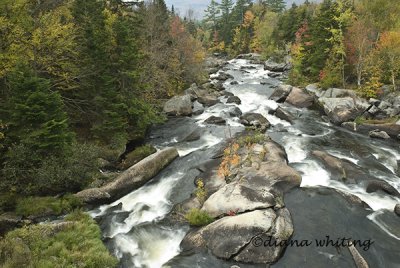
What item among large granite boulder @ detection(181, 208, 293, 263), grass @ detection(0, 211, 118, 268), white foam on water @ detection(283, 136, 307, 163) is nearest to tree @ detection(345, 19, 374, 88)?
white foam on water @ detection(283, 136, 307, 163)

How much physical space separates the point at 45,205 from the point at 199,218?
26.9 feet

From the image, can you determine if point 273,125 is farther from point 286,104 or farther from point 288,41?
point 288,41

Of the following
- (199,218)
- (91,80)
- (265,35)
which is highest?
(265,35)

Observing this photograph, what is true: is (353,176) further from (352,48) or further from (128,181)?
(352,48)

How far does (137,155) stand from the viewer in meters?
23.7

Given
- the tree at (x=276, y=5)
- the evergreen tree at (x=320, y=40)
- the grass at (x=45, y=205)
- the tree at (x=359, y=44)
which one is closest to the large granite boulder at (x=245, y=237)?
the grass at (x=45, y=205)

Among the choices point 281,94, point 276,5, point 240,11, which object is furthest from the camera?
point 276,5

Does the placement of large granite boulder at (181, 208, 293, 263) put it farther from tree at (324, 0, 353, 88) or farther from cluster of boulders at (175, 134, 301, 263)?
tree at (324, 0, 353, 88)

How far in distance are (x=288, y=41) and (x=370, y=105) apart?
1820 inches

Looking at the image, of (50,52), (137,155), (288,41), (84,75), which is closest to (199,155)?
(137,155)

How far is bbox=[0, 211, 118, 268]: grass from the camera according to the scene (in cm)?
1203

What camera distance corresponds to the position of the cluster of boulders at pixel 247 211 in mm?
13227

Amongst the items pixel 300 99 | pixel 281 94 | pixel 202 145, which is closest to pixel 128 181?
pixel 202 145

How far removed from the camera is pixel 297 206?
1681 cm
